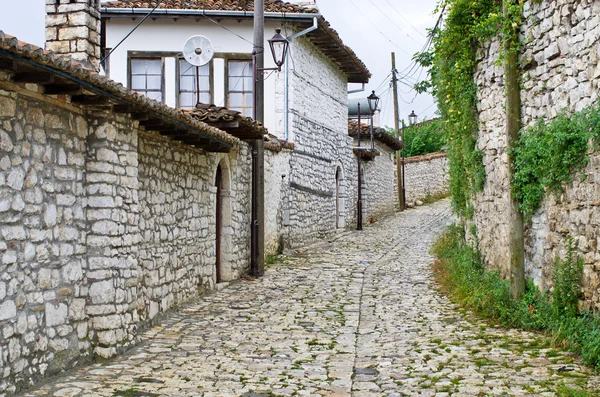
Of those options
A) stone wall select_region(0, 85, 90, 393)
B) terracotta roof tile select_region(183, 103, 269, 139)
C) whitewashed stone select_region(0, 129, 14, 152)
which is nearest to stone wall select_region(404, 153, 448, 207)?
terracotta roof tile select_region(183, 103, 269, 139)

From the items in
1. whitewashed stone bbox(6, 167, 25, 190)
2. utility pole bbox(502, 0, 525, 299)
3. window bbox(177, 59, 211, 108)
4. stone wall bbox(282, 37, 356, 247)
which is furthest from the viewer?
stone wall bbox(282, 37, 356, 247)

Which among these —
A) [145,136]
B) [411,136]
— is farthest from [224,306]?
[411,136]

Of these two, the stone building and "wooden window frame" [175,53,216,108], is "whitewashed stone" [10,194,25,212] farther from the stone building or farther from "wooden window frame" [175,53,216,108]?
"wooden window frame" [175,53,216,108]

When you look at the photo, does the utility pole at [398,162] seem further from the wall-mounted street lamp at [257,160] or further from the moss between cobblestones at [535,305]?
the moss between cobblestones at [535,305]

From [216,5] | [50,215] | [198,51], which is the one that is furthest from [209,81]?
[50,215]

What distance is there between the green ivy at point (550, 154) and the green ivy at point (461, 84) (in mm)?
1668

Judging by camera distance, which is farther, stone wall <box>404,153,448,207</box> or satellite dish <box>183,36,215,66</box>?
stone wall <box>404,153,448,207</box>

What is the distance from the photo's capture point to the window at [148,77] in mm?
15742

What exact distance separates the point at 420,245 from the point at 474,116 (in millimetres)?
7546

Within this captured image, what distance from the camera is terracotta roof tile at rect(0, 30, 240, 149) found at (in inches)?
165

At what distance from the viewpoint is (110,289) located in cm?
621

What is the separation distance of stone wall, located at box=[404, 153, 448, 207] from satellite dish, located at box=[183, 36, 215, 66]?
2180cm

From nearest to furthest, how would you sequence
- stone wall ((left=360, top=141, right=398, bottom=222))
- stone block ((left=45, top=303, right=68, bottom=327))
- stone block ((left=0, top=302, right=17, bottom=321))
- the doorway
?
stone block ((left=0, top=302, right=17, bottom=321)) → stone block ((left=45, top=303, right=68, bottom=327)) → the doorway → stone wall ((left=360, top=141, right=398, bottom=222))

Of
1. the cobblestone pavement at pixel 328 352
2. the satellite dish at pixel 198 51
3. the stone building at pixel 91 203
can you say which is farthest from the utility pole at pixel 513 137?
the satellite dish at pixel 198 51
